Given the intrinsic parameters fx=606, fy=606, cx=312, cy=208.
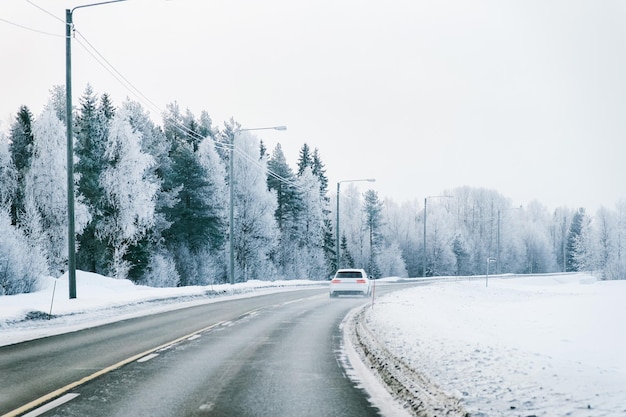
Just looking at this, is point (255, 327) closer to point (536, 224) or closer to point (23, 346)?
point (23, 346)

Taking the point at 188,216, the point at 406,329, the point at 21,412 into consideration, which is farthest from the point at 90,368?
the point at 188,216

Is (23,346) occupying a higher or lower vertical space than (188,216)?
lower

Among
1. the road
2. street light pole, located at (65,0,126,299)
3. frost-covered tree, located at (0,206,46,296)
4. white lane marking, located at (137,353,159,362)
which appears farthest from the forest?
white lane marking, located at (137,353,159,362)

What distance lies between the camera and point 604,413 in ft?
19.1

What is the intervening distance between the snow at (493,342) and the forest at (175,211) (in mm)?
5930

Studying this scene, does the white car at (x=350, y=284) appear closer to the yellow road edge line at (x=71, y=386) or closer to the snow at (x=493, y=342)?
the snow at (x=493, y=342)

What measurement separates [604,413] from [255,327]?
12322 millimetres

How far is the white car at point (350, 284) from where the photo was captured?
109ft

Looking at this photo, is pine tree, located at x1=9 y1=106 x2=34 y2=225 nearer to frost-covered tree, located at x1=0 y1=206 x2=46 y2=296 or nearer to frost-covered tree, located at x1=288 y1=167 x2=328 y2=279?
frost-covered tree, located at x1=0 y1=206 x2=46 y2=296

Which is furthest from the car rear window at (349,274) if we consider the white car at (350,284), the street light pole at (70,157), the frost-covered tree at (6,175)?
the frost-covered tree at (6,175)

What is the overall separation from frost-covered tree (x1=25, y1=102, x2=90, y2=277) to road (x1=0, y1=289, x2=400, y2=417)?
26999 mm

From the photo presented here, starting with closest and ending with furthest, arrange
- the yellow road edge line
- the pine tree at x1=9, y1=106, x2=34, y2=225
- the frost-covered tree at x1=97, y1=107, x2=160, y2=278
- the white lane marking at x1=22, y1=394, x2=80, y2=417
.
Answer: the white lane marking at x1=22, y1=394, x2=80, y2=417, the yellow road edge line, the pine tree at x1=9, y1=106, x2=34, y2=225, the frost-covered tree at x1=97, y1=107, x2=160, y2=278

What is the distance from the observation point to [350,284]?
3316cm

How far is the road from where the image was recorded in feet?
24.0
